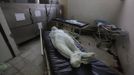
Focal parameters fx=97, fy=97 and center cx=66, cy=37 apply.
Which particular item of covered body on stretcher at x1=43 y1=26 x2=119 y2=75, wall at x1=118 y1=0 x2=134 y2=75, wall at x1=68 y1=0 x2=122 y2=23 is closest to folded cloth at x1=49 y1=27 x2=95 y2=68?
covered body on stretcher at x1=43 y1=26 x2=119 y2=75

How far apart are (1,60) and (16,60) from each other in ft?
0.81

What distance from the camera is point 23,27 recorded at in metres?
Answer: 2.38

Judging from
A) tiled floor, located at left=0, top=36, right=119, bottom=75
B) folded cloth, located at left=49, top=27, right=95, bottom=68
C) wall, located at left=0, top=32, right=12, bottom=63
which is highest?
folded cloth, located at left=49, top=27, right=95, bottom=68

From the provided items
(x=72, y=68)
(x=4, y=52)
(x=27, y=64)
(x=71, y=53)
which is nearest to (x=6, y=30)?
(x=4, y=52)

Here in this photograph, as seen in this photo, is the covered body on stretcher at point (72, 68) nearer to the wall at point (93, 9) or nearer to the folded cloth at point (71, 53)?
the folded cloth at point (71, 53)

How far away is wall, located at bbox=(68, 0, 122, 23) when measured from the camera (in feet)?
11.2

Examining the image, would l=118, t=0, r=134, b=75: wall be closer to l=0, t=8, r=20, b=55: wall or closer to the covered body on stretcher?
the covered body on stretcher

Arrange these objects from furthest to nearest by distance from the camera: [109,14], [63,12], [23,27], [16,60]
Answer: [63,12] < [109,14] < [23,27] < [16,60]

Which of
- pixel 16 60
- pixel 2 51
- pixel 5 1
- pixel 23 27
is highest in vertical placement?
pixel 5 1

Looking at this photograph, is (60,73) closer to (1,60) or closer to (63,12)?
(1,60)

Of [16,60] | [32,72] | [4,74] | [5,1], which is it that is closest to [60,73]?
[32,72]

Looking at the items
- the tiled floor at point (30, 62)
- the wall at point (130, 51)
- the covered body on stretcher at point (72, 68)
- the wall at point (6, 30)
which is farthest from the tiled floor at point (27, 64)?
the wall at point (130, 51)

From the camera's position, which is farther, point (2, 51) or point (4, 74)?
point (2, 51)

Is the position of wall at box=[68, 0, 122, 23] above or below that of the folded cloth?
above
